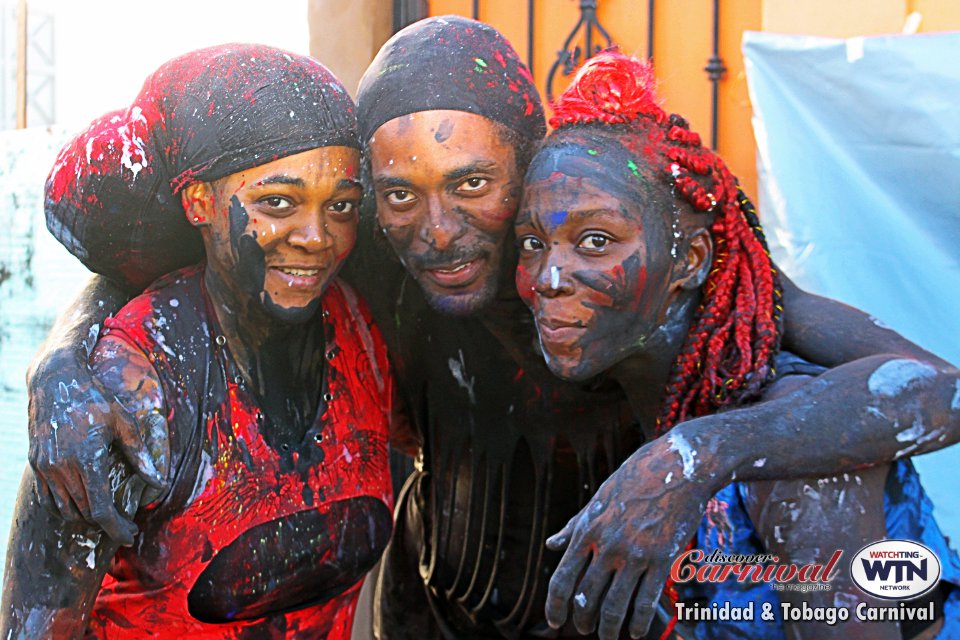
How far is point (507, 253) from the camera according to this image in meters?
2.09

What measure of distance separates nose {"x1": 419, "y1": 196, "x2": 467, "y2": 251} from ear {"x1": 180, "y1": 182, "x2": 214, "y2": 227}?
0.40 metres

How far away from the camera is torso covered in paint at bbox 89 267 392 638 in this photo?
192 cm

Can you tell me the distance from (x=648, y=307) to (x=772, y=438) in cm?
37

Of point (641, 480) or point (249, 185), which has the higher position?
→ point (249, 185)

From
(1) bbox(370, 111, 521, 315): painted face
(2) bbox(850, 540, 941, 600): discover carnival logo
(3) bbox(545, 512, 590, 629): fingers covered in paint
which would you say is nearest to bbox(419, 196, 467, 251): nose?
(1) bbox(370, 111, 521, 315): painted face

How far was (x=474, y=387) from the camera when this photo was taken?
238 cm

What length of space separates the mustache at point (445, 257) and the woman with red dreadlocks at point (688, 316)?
101 mm

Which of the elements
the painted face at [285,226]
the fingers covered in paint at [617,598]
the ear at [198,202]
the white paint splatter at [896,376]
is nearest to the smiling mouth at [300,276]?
the painted face at [285,226]

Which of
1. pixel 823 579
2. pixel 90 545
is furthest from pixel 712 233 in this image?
pixel 90 545

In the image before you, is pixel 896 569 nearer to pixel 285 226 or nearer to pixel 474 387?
pixel 474 387

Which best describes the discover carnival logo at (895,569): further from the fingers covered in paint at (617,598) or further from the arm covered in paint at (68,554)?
the arm covered in paint at (68,554)

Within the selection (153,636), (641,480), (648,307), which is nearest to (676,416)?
(648,307)

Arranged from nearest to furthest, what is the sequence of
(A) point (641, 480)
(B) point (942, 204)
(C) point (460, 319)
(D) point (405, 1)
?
(A) point (641, 480) < (C) point (460, 319) < (B) point (942, 204) < (D) point (405, 1)

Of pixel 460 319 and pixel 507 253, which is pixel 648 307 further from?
pixel 460 319
